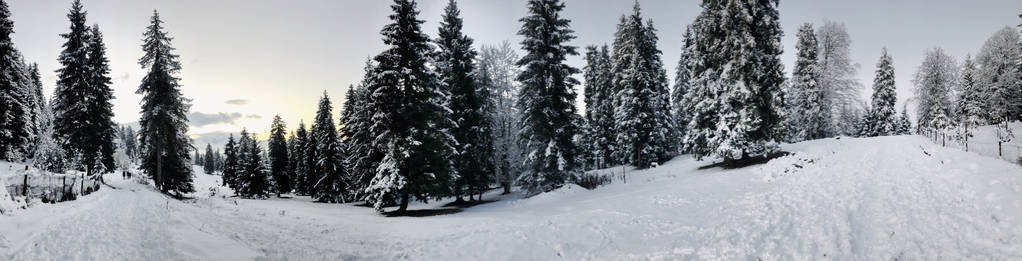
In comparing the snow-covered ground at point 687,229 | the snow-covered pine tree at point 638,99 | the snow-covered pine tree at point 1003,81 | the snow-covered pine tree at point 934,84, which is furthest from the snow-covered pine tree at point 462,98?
the snow-covered pine tree at point 934,84

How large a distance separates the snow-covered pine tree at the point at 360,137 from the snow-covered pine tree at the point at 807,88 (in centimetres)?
3605

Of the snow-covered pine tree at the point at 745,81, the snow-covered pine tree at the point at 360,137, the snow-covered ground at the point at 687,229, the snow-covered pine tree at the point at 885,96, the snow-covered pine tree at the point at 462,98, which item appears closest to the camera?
the snow-covered ground at the point at 687,229

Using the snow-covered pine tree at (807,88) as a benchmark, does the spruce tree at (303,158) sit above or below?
below

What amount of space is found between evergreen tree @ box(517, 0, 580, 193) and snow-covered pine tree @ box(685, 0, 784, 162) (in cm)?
784

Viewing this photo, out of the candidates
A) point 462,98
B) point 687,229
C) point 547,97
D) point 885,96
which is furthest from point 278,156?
point 885,96

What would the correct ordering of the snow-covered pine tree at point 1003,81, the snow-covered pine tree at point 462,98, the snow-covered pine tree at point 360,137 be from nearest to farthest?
the snow-covered pine tree at point 360,137, the snow-covered pine tree at point 462,98, the snow-covered pine tree at point 1003,81

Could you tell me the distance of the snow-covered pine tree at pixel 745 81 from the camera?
858 inches

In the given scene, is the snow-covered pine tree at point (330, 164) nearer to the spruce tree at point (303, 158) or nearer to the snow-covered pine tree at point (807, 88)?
the spruce tree at point (303, 158)

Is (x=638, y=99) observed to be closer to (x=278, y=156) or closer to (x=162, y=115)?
(x=162, y=115)

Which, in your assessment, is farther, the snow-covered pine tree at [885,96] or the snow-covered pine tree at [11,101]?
the snow-covered pine tree at [885,96]

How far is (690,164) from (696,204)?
15.0m

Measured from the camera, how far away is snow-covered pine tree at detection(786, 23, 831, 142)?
38250 mm

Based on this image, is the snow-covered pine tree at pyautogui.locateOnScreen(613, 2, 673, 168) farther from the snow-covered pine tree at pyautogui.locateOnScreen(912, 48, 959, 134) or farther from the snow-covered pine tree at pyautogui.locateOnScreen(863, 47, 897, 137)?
the snow-covered pine tree at pyautogui.locateOnScreen(912, 48, 959, 134)

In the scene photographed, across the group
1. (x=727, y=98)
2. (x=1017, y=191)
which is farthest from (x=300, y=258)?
(x=727, y=98)
